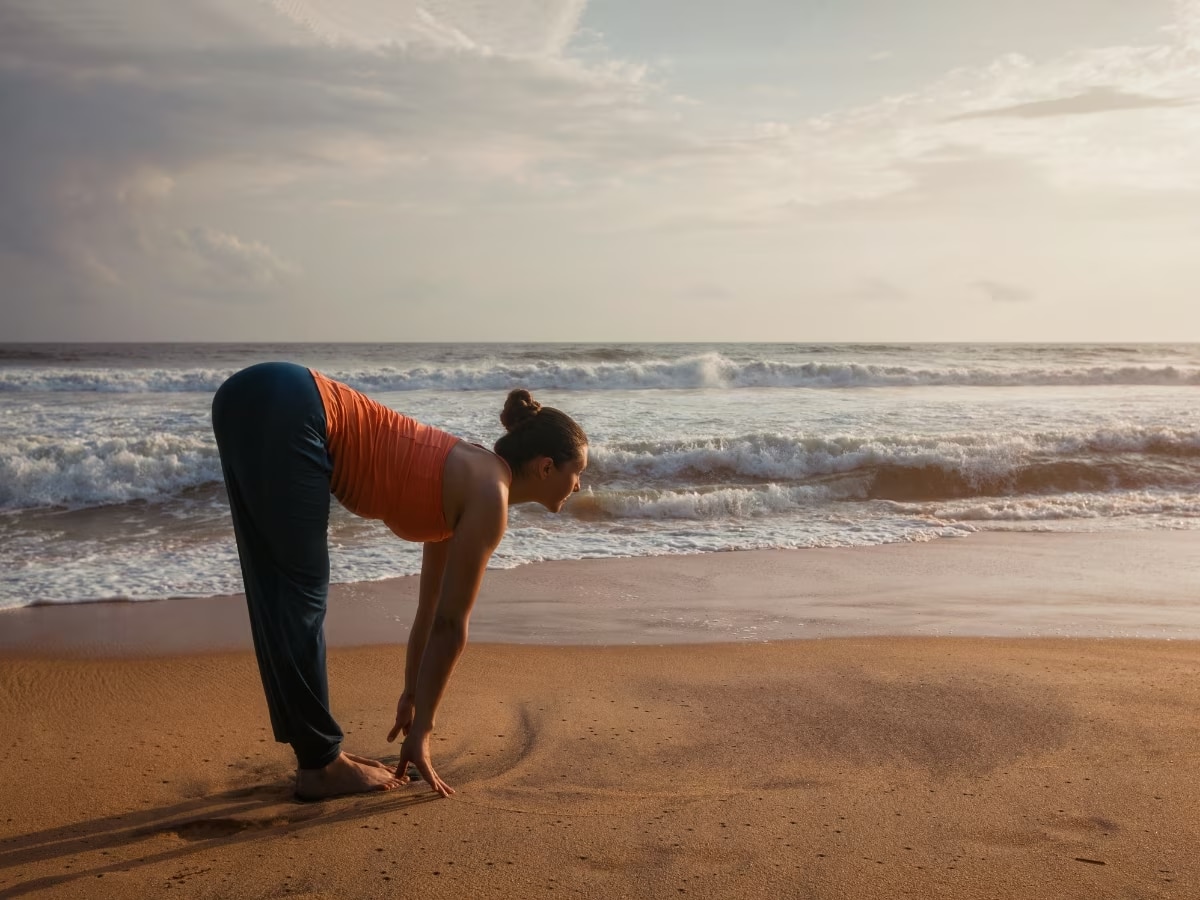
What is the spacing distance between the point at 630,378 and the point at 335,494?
72.6 ft

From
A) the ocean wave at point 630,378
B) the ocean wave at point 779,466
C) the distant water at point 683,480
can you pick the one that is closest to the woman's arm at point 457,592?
the distant water at point 683,480

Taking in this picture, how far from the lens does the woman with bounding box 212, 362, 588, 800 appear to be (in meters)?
2.46

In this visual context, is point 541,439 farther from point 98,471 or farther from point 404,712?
point 98,471

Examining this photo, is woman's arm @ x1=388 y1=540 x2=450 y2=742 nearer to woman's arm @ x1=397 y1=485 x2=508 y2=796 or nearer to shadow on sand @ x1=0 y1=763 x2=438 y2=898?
shadow on sand @ x1=0 y1=763 x2=438 y2=898

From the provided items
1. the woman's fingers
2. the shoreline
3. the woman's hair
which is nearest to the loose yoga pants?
the woman's fingers

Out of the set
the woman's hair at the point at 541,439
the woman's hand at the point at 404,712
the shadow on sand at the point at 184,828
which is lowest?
the shadow on sand at the point at 184,828

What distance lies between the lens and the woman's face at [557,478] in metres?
2.59

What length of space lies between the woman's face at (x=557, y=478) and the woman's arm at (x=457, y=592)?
15cm

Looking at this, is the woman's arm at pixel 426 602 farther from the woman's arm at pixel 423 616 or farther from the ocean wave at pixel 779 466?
the ocean wave at pixel 779 466

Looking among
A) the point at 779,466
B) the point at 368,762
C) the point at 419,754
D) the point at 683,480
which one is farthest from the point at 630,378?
Result: the point at 419,754

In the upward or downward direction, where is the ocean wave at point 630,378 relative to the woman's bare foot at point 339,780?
upward

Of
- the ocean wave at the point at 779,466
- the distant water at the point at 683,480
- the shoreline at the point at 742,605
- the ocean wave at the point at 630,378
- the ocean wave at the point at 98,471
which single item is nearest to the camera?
the shoreline at the point at 742,605

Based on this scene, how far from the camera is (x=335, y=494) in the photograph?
2.51 meters

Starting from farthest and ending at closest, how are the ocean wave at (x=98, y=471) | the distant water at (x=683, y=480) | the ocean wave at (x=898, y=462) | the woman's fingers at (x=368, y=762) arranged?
1. the ocean wave at (x=898, y=462)
2. the ocean wave at (x=98, y=471)
3. the distant water at (x=683, y=480)
4. the woman's fingers at (x=368, y=762)
